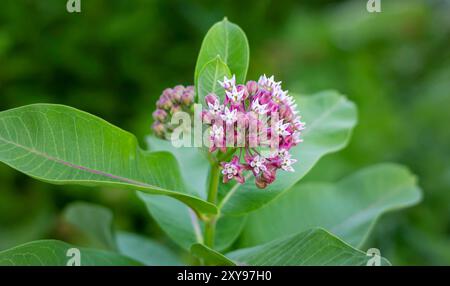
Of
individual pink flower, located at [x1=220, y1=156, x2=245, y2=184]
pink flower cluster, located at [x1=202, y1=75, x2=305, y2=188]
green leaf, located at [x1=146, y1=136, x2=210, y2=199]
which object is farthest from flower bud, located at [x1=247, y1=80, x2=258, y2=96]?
green leaf, located at [x1=146, y1=136, x2=210, y2=199]

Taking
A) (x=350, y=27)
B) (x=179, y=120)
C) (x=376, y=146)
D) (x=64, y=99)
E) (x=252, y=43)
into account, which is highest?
(x=350, y=27)

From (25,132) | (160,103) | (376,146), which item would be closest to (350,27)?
(376,146)

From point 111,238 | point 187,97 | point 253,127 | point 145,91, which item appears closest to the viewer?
point 253,127

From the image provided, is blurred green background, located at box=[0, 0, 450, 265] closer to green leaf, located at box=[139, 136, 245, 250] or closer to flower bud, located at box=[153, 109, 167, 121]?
green leaf, located at box=[139, 136, 245, 250]

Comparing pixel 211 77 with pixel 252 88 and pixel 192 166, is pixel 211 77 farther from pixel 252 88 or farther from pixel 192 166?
pixel 192 166

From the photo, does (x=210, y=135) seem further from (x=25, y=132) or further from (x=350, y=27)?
(x=350, y=27)

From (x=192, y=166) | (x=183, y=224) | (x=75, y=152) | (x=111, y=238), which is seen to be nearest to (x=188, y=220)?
(x=183, y=224)

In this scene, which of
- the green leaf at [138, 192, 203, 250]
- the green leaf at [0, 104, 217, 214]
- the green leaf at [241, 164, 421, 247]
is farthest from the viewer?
the green leaf at [241, 164, 421, 247]
